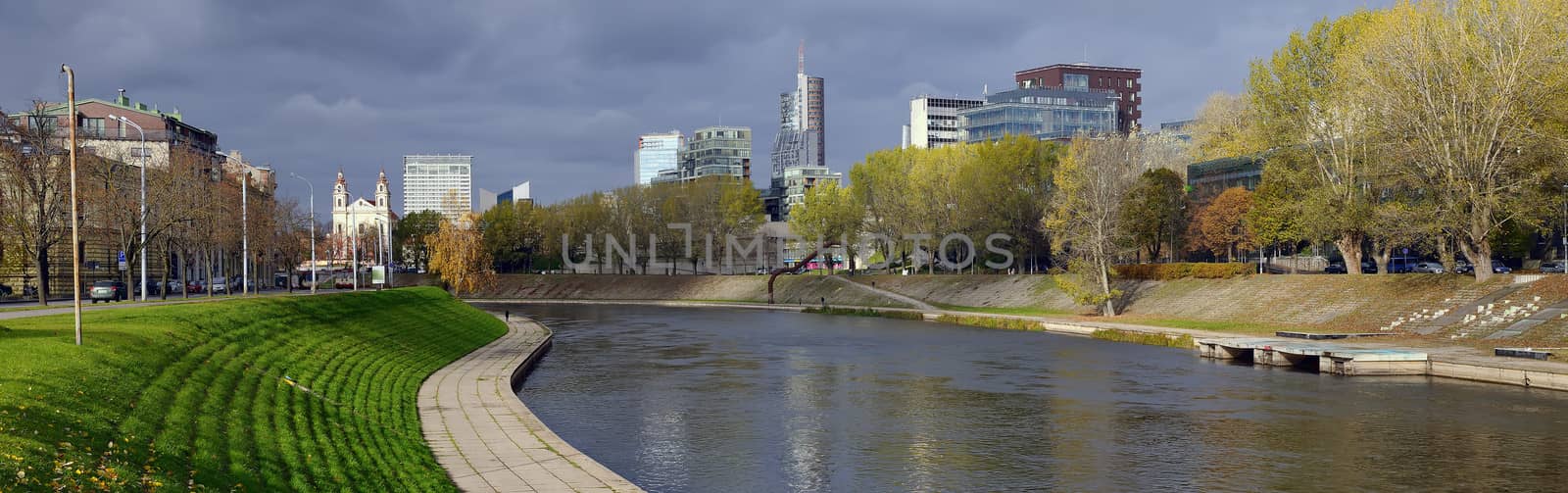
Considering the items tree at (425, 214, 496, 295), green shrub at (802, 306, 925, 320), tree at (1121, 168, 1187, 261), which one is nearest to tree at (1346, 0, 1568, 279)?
tree at (1121, 168, 1187, 261)

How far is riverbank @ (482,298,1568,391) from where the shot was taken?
38.7 meters

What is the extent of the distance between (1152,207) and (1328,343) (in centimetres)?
3975

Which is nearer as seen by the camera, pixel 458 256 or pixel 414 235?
pixel 458 256

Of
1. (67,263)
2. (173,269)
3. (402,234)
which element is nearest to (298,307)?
(67,263)

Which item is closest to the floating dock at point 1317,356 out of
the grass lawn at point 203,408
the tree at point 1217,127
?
the grass lawn at point 203,408

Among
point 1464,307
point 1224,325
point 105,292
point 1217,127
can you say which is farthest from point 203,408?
point 1217,127

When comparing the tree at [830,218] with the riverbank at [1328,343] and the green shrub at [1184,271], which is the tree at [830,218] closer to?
the riverbank at [1328,343]

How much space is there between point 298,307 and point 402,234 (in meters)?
135

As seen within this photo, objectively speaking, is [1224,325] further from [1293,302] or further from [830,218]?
[830,218]

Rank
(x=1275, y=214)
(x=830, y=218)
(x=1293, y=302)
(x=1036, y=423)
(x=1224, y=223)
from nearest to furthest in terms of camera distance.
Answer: (x=1036, y=423)
(x=1293, y=302)
(x=1275, y=214)
(x=1224, y=223)
(x=830, y=218)

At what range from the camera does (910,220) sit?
117 meters

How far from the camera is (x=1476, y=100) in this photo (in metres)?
55.1

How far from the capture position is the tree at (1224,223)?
325ft

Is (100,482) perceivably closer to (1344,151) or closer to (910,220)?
(1344,151)
